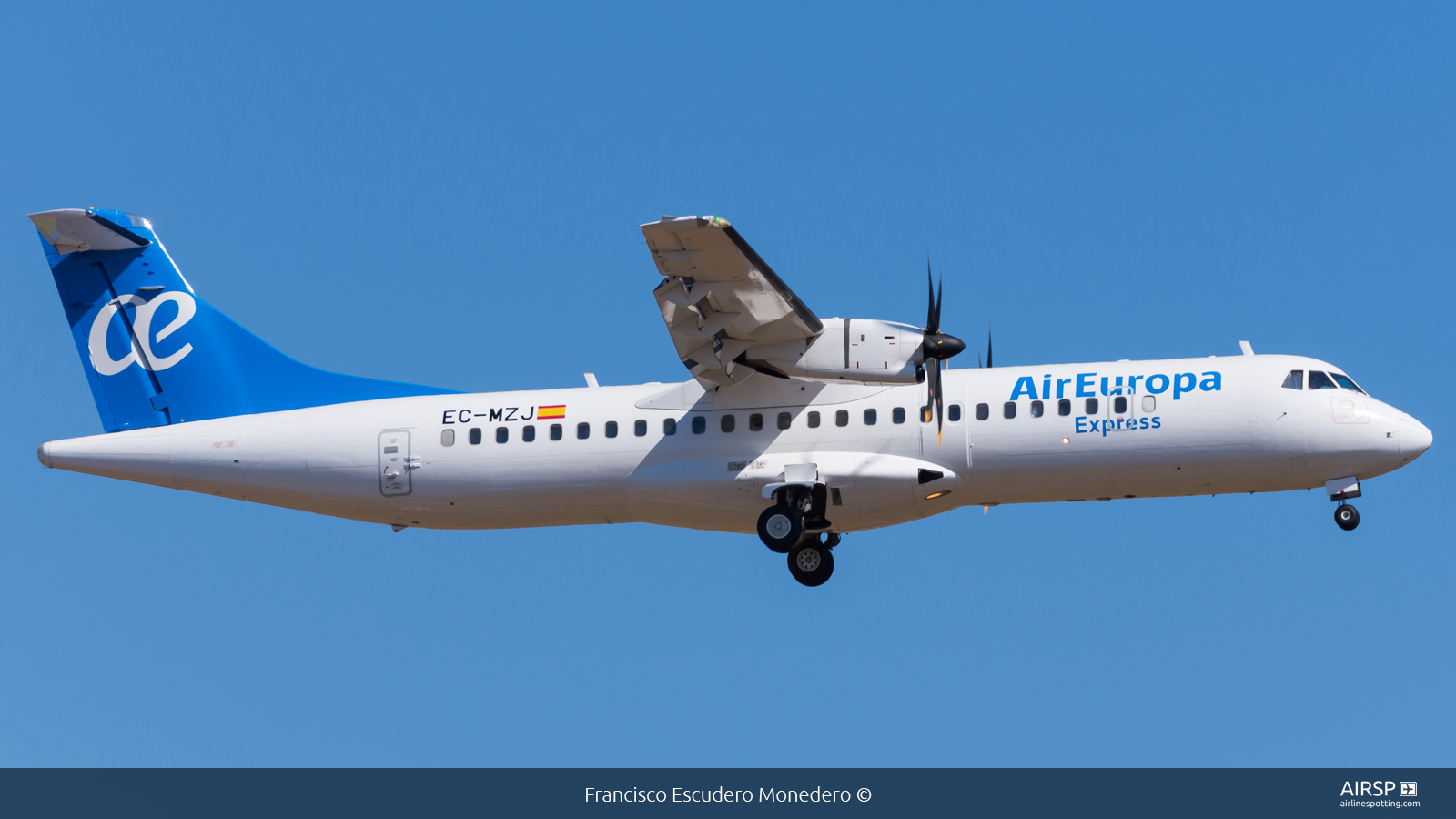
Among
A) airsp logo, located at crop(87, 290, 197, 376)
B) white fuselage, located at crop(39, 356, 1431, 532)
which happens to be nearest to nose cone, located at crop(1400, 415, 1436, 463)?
white fuselage, located at crop(39, 356, 1431, 532)

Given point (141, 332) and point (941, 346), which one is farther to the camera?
point (141, 332)

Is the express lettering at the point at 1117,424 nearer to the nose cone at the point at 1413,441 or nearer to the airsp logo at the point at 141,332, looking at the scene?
the nose cone at the point at 1413,441

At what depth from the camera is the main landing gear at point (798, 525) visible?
21.5 metres

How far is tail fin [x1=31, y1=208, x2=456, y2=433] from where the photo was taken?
23719 millimetres

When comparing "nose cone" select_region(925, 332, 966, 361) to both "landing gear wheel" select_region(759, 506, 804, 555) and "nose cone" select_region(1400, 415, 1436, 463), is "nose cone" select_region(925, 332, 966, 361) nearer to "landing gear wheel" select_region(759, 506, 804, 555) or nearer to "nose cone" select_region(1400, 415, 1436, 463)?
"landing gear wheel" select_region(759, 506, 804, 555)

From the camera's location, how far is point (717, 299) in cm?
2061

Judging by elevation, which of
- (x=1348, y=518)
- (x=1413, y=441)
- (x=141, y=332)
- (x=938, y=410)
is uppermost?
(x=141, y=332)

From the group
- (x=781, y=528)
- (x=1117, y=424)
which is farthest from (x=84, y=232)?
(x=1117, y=424)

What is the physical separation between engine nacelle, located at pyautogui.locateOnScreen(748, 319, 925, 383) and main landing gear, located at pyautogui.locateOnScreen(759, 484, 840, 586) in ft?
5.96

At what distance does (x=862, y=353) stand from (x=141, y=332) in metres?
11.6

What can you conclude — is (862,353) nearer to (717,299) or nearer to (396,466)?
(717,299)

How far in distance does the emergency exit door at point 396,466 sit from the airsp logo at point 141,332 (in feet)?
12.9

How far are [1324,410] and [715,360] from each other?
8213 millimetres

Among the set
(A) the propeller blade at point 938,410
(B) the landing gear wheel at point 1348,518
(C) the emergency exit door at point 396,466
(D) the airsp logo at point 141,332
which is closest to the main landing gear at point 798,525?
(A) the propeller blade at point 938,410
